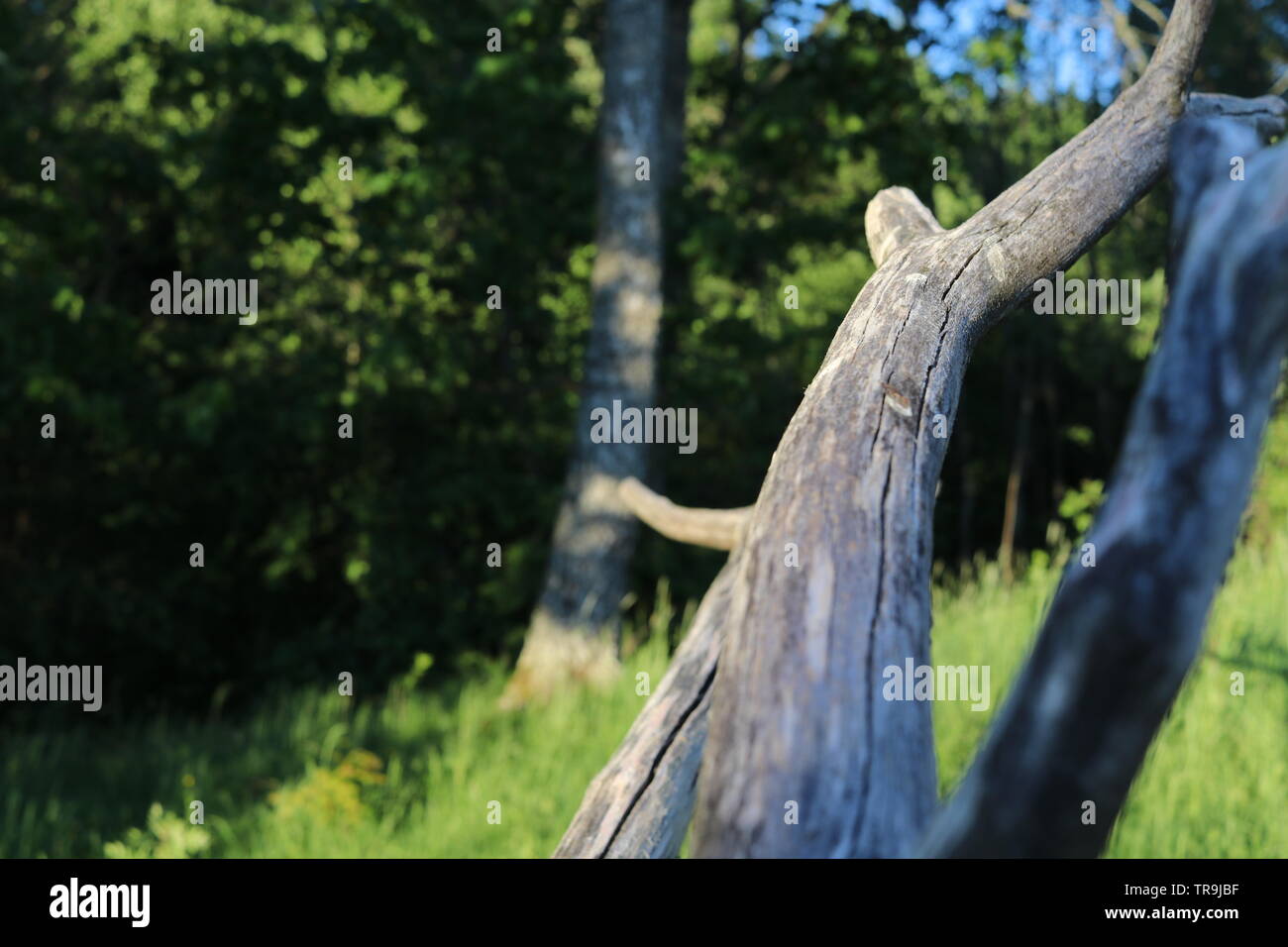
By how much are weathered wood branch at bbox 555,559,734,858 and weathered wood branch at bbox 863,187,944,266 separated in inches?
30.4

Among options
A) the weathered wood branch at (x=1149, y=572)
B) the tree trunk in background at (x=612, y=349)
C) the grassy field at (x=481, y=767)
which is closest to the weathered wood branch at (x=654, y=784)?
the weathered wood branch at (x=1149, y=572)

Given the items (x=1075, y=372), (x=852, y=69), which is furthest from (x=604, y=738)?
(x=1075, y=372)

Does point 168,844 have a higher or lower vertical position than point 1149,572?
lower

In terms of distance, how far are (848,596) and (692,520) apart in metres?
1.75

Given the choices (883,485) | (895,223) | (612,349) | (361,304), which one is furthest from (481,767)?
(361,304)

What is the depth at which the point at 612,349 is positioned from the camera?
698 cm

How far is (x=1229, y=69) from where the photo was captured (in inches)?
447

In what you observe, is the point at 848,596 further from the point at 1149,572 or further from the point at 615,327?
the point at 615,327

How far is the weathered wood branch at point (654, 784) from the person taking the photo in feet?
6.36

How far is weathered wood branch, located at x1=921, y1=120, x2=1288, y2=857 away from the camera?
0.79 meters

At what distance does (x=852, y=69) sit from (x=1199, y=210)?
24.3 ft

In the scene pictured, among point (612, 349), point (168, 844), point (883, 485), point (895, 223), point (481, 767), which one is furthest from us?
point (612, 349)

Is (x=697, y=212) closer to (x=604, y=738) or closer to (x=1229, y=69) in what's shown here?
(x=604, y=738)

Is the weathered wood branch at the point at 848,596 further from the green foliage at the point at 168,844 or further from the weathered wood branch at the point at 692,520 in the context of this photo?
the green foliage at the point at 168,844
